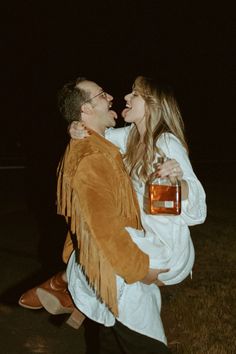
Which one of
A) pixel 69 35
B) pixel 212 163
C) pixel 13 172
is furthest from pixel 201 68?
pixel 13 172

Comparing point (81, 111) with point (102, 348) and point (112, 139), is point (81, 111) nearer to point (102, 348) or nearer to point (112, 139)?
point (112, 139)

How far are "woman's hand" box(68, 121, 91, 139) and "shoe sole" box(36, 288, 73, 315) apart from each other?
895 millimetres

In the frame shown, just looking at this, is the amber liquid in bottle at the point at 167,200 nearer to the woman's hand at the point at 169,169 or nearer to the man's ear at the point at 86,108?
the woman's hand at the point at 169,169

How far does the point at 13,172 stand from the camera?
13961mm

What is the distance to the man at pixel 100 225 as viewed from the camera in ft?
6.65

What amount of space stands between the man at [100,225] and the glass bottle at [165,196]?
12 cm

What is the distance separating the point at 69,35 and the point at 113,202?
120 feet

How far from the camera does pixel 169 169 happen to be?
2.08m

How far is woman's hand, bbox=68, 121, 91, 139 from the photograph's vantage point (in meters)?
2.35

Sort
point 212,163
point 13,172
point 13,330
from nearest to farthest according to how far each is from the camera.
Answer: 1. point 13,330
2. point 13,172
3. point 212,163

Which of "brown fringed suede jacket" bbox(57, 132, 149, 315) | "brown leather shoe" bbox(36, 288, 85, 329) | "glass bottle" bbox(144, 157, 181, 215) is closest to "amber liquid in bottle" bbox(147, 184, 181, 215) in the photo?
"glass bottle" bbox(144, 157, 181, 215)

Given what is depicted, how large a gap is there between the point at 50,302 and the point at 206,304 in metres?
2.54

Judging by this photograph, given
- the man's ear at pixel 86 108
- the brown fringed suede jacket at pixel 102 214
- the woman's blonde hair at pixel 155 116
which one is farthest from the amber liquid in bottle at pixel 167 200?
the man's ear at pixel 86 108

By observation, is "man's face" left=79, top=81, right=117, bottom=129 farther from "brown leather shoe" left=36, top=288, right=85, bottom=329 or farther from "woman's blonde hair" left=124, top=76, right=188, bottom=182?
"brown leather shoe" left=36, top=288, right=85, bottom=329
